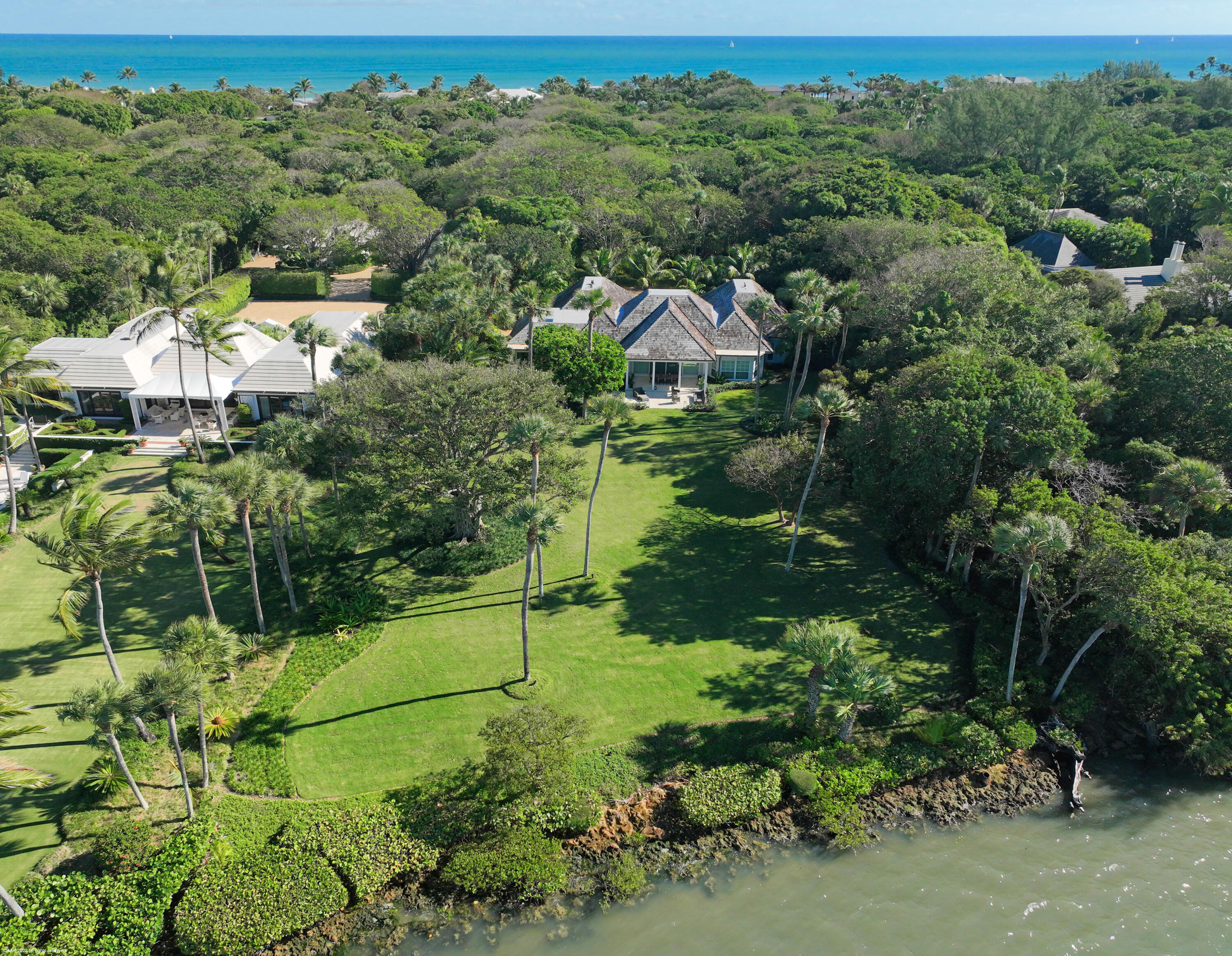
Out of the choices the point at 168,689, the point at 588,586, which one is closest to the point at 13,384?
the point at 168,689

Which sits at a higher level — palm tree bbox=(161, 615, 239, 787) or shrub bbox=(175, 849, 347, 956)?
palm tree bbox=(161, 615, 239, 787)

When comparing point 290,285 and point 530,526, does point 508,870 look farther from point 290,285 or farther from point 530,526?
point 290,285

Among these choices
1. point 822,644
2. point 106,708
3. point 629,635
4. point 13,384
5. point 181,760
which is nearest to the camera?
point 106,708

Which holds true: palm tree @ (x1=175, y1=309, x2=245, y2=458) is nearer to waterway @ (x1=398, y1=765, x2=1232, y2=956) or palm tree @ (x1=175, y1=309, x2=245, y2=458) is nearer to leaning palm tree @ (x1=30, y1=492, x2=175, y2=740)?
leaning palm tree @ (x1=30, y1=492, x2=175, y2=740)

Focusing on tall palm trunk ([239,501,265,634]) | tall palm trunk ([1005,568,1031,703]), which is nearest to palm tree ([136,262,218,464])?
tall palm trunk ([239,501,265,634])

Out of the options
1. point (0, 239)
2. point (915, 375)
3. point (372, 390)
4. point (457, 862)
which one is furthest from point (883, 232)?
point (0, 239)
